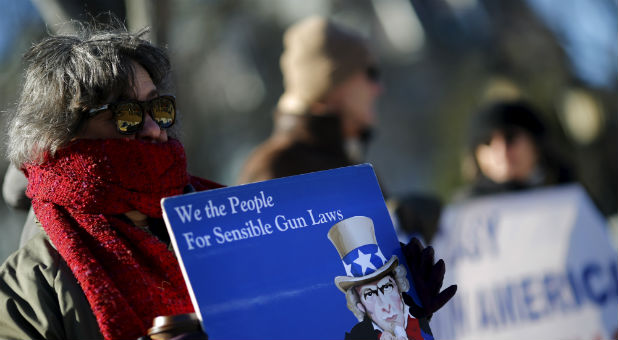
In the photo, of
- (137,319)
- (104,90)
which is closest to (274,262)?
(137,319)

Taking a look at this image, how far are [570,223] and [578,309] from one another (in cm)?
58

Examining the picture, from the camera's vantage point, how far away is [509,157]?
598 centimetres

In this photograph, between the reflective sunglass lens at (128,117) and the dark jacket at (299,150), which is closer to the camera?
the reflective sunglass lens at (128,117)

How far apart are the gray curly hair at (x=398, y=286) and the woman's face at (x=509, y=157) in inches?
153

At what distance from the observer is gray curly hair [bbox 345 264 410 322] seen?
2043 millimetres

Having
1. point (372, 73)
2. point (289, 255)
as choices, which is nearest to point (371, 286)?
point (289, 255)

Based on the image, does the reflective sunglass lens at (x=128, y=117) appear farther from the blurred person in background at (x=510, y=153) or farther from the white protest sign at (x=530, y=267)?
the blurred person in background at (x=510, y=153)

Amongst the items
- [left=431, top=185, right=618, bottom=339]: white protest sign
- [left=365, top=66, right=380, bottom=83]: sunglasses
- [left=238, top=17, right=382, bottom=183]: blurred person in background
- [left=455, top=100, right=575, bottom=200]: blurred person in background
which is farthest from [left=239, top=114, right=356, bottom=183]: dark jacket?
[left=455, top=100, right=575, bottom=200]: blurred person in background

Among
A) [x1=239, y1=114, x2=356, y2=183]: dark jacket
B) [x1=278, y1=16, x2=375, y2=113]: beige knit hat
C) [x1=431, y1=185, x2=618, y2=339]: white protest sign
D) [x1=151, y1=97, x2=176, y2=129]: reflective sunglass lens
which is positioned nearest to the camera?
[x1=151, y1=97, x2=176, y2=129]: reflective sunglass lens

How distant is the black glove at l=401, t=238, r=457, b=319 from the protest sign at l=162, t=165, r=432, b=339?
0.03 meters

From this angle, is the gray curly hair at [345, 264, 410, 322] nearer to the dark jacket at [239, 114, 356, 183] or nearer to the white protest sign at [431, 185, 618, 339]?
the dark jacket at [239, 114, 356, 183]

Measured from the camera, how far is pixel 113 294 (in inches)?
80.8

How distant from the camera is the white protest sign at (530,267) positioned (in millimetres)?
5285

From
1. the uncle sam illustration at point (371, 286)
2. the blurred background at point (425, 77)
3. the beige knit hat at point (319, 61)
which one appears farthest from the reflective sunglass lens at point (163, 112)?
the blurred background at point (425, 77)
